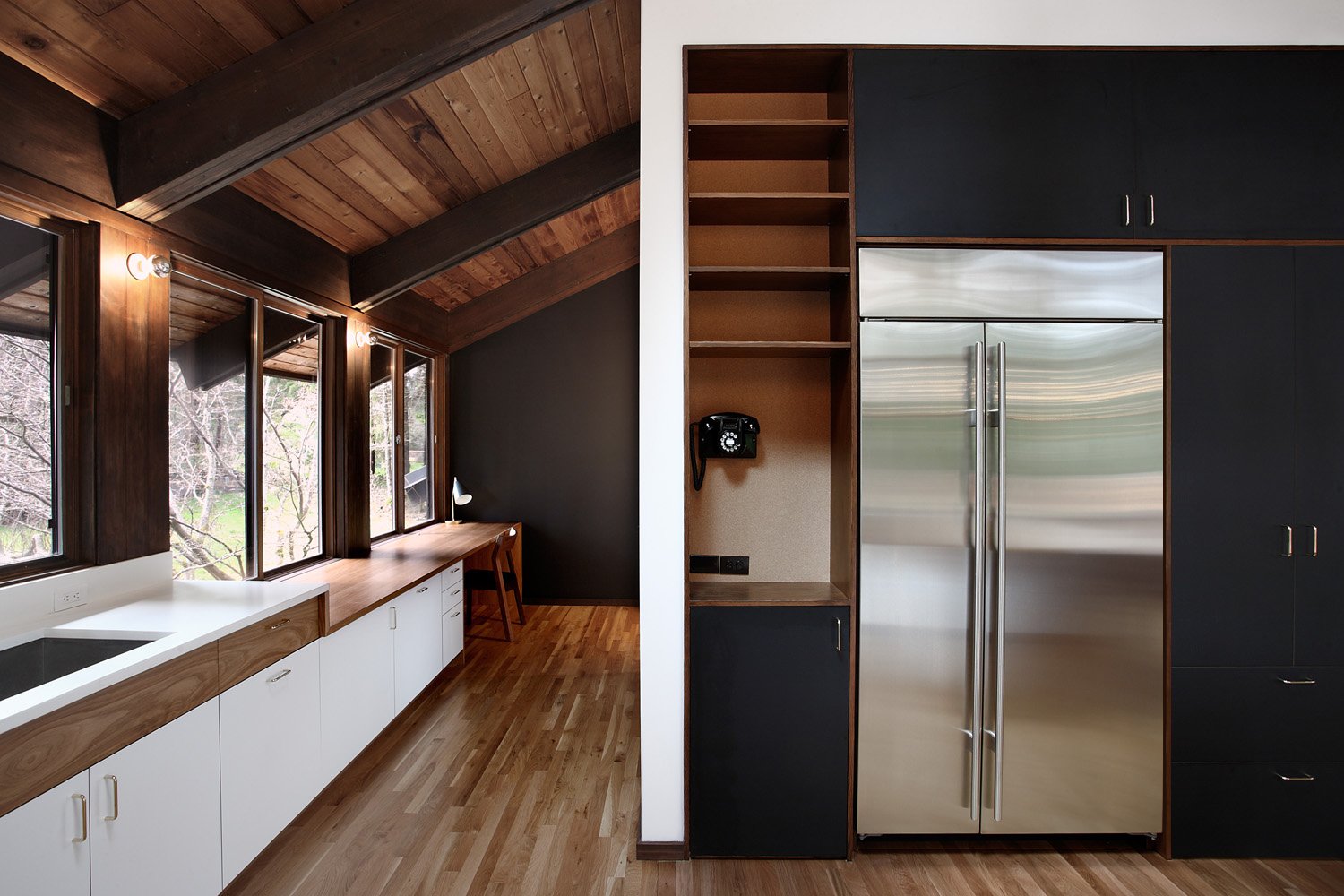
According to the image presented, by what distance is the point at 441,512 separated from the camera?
594 centimetres

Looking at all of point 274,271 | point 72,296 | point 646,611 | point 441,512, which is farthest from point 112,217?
point 441,512

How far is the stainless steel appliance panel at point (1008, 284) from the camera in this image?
2.29 metres

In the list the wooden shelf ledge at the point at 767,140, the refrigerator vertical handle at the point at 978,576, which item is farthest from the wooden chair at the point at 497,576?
the refrigerator vertical handle at the point at 978,576

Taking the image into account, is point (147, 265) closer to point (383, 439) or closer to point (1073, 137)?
point (383, 439)

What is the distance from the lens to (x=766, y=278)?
95.1 inches

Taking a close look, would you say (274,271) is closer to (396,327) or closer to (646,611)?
(396,327)

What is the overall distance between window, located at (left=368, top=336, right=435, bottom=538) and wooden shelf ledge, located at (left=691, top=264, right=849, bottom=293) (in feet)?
8.62

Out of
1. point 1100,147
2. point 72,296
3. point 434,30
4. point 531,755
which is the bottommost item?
point 531,755

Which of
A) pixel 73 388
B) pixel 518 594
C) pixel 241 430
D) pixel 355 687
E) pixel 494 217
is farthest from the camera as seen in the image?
pixel 518 594

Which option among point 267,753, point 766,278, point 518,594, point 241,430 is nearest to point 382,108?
point 241,430

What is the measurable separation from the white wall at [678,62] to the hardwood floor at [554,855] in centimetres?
27

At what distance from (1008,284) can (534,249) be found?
13.0 feet

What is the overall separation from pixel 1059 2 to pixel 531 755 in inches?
140

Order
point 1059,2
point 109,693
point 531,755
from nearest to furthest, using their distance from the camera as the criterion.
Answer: point 109,693 < point 1059,2 < point 531,755
